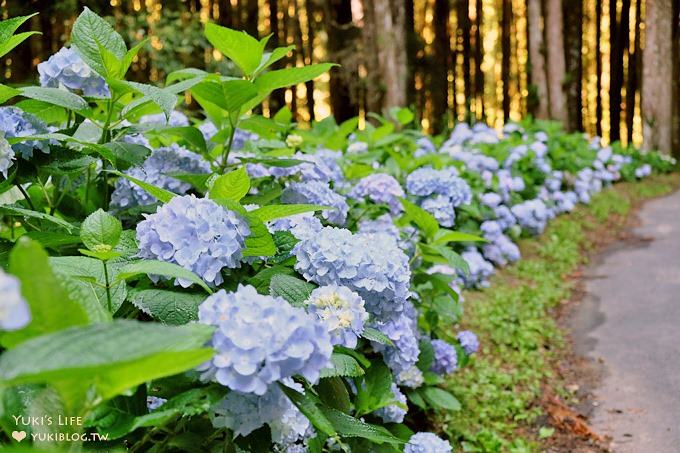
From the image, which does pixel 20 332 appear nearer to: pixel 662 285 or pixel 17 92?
pixel 17 92

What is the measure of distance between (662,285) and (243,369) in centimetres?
392

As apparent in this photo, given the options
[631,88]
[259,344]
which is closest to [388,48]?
[259,344]

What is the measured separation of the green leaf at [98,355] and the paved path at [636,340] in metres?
2.08

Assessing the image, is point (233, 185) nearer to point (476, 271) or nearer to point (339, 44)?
point (476, 271)

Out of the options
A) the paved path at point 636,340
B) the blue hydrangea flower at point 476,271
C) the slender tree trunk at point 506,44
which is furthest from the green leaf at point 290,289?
the slender tree trunk at point 506,44

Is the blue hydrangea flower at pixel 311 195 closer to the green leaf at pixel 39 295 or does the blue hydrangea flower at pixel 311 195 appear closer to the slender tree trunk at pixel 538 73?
the green leaf at pixel 39 295

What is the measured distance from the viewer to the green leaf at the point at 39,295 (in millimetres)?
617

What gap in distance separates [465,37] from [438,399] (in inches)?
787

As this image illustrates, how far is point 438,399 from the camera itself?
2426 millimetres

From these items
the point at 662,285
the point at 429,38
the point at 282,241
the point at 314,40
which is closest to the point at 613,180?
the point at 662,285

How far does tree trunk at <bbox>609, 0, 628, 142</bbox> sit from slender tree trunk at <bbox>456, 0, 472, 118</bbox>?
414cm

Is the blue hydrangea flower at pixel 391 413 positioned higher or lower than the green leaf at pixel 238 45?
lower

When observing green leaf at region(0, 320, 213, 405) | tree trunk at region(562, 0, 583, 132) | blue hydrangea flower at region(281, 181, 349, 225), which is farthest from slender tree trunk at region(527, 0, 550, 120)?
green leaf at region(0, 320, 213, 405)

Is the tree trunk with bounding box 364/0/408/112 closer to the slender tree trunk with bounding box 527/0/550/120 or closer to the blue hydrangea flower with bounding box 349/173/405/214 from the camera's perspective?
the slender tree trunk with bounding box 527/0/550/120
